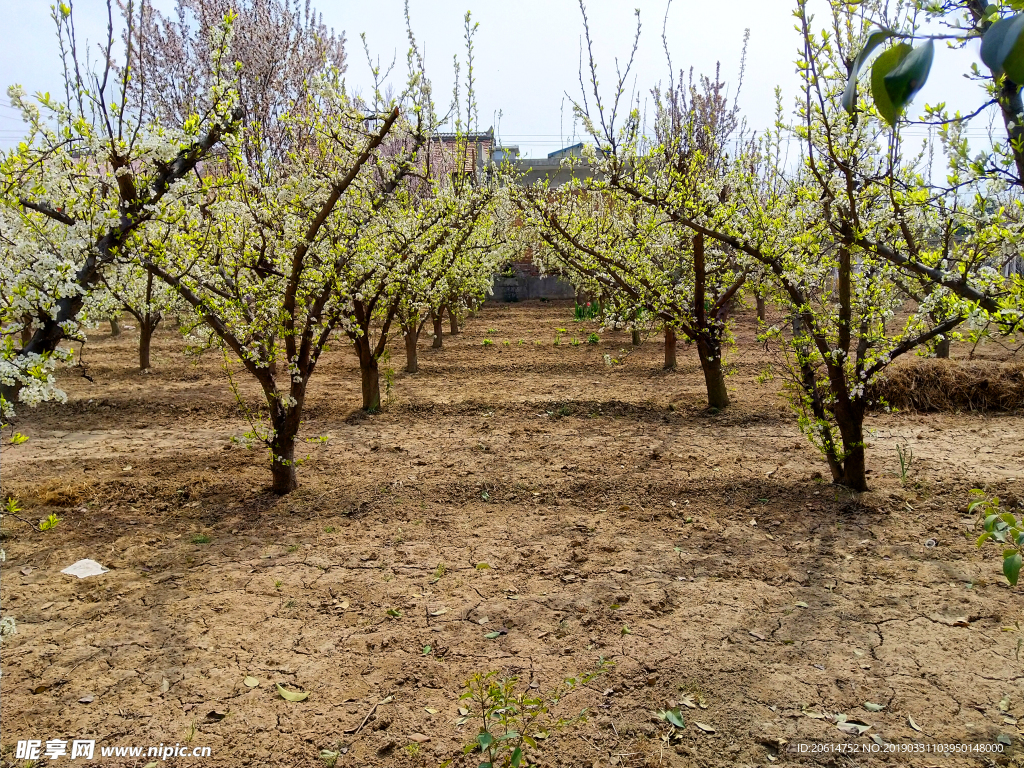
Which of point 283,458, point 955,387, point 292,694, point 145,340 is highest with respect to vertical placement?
point 145,340

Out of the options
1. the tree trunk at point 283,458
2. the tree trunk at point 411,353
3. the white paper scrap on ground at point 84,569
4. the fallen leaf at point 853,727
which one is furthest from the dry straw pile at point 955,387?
the white paper scrap on ground at point 84,569

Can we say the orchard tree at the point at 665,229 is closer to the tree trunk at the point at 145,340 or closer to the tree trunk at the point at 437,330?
the tree trunk at the point at 437,330

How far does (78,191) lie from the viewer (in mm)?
3881

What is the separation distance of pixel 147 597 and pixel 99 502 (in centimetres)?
182

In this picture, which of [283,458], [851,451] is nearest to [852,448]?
[851,451]

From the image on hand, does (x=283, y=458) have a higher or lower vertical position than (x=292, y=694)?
higher

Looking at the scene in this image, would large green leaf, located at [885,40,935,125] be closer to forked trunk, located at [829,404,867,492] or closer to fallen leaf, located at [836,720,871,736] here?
fallen leaf, located at [836,720,871,736]

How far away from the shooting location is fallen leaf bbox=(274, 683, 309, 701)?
2904mm

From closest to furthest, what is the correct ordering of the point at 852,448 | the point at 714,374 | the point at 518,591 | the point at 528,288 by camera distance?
the point at 518,591 < the point at 852,448 < the point at 714,374 < the point at 528,288

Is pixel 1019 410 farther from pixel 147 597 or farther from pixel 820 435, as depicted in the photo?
pixel 147 597

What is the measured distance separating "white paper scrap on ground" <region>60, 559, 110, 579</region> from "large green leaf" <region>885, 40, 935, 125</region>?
4760mm

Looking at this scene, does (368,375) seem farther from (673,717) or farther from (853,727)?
(853,727)

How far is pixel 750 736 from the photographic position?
2625mm

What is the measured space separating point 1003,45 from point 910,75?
0.06 meters
